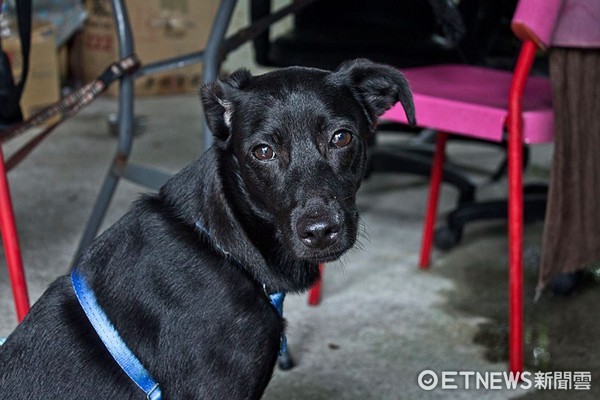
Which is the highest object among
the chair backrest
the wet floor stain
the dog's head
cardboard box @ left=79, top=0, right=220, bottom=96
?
the chair backrest

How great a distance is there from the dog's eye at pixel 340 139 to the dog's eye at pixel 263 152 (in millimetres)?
111

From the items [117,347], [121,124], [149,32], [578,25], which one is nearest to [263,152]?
[117,347]

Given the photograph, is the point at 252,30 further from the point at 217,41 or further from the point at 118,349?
the point at 118,349

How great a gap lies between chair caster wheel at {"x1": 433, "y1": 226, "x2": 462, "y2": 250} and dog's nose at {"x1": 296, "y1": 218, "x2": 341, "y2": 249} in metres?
1.55

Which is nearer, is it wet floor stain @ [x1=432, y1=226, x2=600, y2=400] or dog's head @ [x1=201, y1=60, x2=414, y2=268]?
dog's head @ [x1=201, y1=60, x2=414, y2=268]

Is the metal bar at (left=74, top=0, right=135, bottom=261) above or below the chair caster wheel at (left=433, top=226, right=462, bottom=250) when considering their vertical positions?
above

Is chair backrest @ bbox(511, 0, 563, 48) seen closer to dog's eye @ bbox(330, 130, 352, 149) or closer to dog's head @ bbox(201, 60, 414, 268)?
dog's head @ bbox(201, 60, 414, 268)

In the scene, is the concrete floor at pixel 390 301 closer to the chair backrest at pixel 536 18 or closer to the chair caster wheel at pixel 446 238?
the chair caster wheel at pixel 446 238

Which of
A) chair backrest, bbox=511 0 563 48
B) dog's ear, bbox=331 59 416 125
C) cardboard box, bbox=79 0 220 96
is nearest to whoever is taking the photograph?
dog's ear, bbox=331 59 416 125

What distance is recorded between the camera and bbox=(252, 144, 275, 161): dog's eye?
4.86 feet

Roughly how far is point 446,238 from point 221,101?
5.07 feet

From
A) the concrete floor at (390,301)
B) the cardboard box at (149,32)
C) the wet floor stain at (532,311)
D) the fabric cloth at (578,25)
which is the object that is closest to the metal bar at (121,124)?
the concrete floor at (390,301)

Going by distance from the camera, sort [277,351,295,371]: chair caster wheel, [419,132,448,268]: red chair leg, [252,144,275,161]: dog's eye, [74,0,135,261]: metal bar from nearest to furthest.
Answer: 1. [252,144,275,161]: dog's eye
2. [277,351,295,371]: chair caster wheel
3. [74,0,135,261]: metal bar
4. [419,132,448,268]: red chair leg

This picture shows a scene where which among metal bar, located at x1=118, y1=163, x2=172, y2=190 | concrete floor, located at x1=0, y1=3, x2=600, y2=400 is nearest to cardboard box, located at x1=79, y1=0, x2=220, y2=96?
concrete floor, located at x1=0, y1=3, x2=600, y2=400
